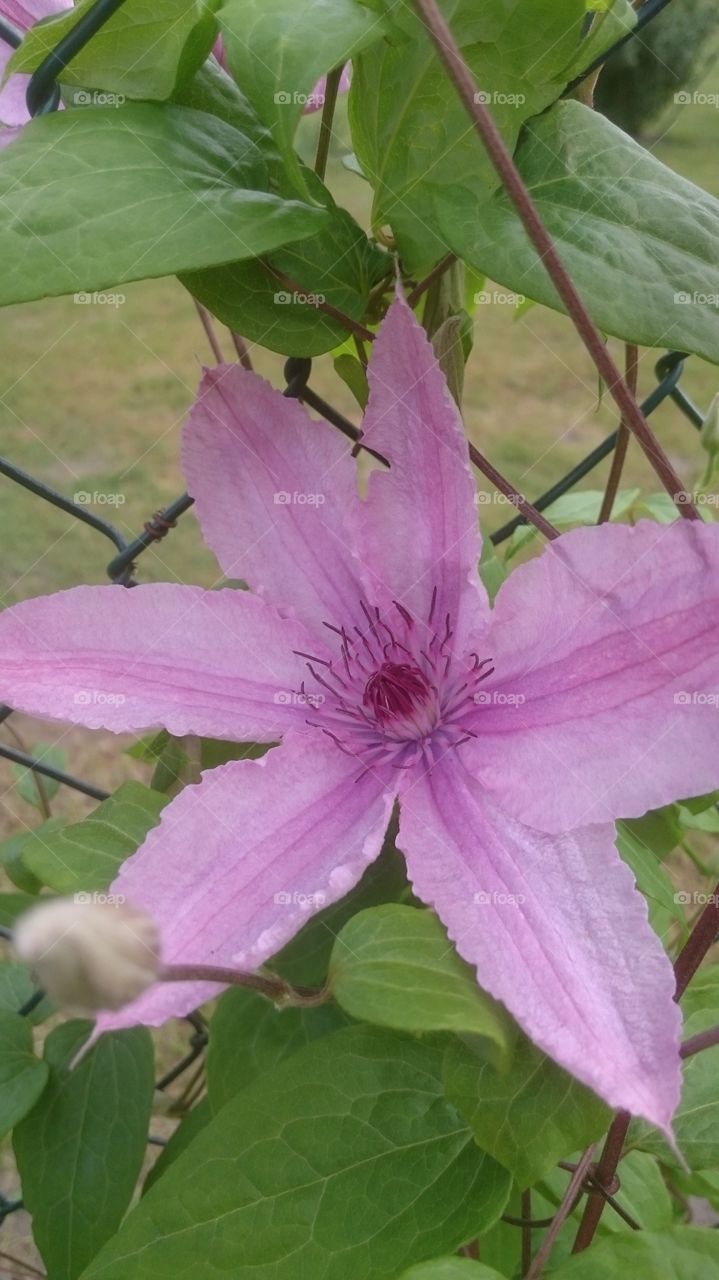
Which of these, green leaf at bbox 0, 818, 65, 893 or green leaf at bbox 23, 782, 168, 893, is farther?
green leaf at bbox 0, 818, 65, 893

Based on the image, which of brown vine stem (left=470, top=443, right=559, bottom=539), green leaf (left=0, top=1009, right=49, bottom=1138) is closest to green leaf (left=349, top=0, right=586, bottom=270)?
brown vine stem (left=470, top=443, right=559, bottom=539)

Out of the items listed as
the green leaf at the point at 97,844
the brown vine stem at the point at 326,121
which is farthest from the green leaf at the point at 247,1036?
the brown vine stem at the point at 326,121

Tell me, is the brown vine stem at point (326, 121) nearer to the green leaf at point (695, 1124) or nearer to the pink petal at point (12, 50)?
the pink petal at point (12, 50)

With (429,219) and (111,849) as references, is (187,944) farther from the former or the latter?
(429,219)

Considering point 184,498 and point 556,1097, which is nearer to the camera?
point 556,1097

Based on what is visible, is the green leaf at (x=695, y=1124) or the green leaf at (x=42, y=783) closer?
the green leaf at (x=695, y=1124)

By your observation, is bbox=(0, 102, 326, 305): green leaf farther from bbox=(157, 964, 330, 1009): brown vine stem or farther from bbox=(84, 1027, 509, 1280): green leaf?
bbox=(84, 1027, 509, 1280): green leaf

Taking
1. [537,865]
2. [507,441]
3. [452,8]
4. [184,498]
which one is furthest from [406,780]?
[507,441]
